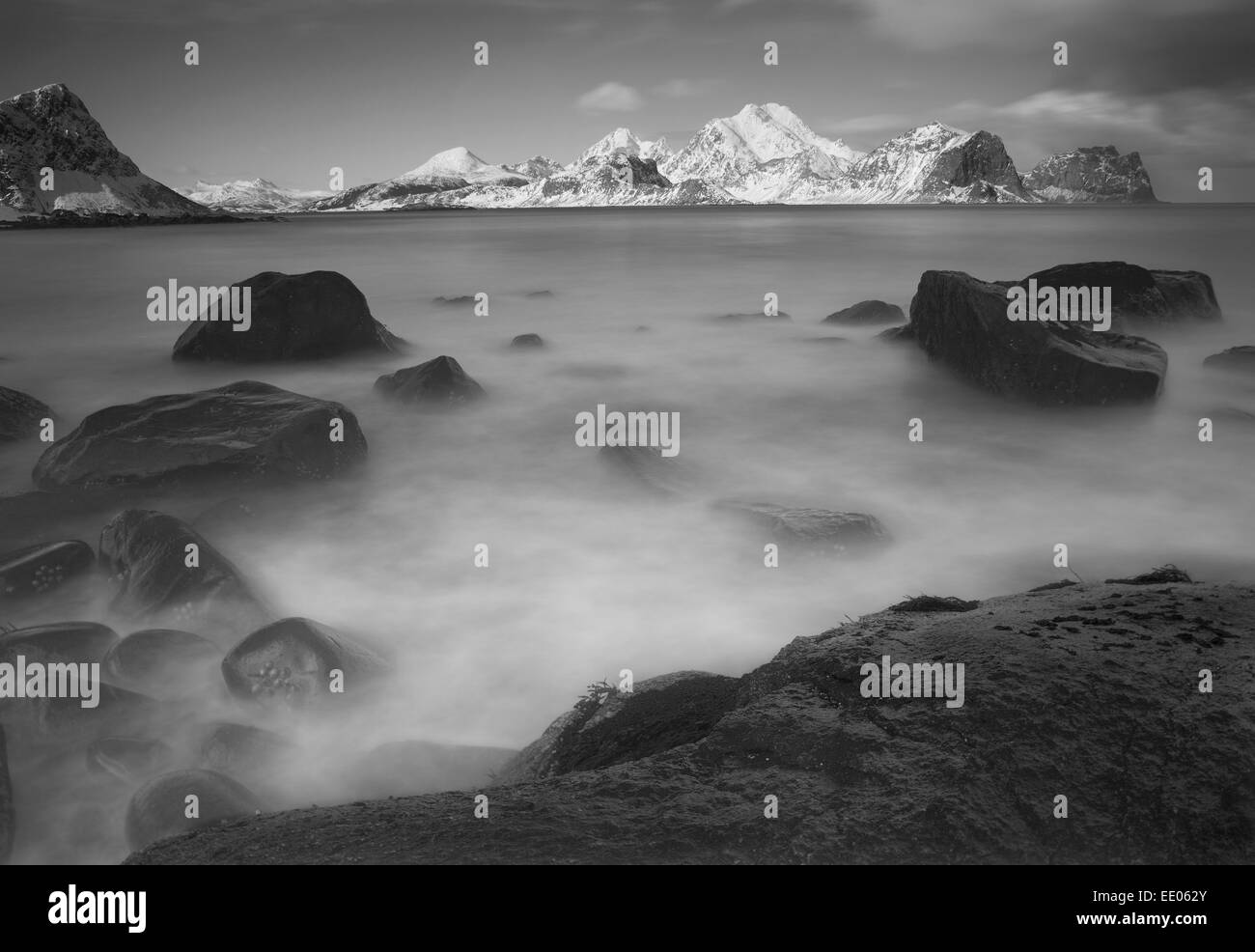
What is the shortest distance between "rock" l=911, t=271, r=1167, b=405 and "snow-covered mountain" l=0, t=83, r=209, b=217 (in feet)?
349

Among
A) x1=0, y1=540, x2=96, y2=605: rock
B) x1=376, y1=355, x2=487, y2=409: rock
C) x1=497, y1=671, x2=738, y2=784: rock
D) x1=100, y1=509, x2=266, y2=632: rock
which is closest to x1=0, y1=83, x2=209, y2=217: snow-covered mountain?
x1=376, y1=355, x2=487, y2=409: rock

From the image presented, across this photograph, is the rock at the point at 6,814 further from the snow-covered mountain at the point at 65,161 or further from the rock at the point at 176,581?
the snow-covered mountain at the point at 65,161

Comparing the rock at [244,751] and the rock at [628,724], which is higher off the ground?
the rock at [628,724]

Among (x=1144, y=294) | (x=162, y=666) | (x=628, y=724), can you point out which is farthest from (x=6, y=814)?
(x=1144, y=294)

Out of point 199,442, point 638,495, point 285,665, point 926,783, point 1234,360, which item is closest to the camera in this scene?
point 926,783

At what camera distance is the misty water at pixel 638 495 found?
6.95 m

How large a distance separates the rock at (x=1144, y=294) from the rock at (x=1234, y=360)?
2328 mm

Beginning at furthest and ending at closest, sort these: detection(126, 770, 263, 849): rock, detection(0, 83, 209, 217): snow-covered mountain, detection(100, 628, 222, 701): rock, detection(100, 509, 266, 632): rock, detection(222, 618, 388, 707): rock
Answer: detection(0, 83, 209, 217): snow-covered mountain < detection(100, 509, 266, 632): rock < detection(100, 628, 222, 701): rock < detection(222, 618, 388, 707): rock < detection(126, 770, 263, 849): rock

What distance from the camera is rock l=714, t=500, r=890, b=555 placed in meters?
8.05

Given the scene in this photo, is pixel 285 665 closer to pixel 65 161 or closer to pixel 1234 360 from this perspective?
pixel 1234 360

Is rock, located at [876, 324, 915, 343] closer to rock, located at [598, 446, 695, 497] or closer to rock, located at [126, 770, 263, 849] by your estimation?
rock, located at [598, 446, 695, 497]

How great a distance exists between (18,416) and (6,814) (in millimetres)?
9110

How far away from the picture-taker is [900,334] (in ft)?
55.0

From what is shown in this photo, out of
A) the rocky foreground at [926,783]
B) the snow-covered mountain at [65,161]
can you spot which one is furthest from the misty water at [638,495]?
the snow-covered mountain at [65,161]
